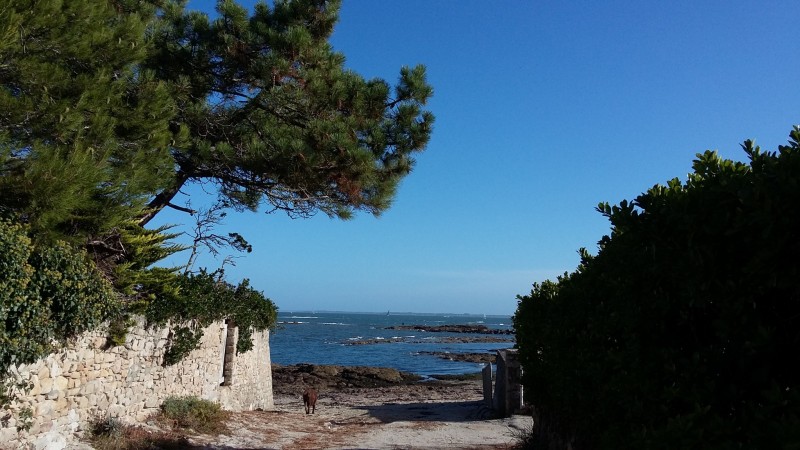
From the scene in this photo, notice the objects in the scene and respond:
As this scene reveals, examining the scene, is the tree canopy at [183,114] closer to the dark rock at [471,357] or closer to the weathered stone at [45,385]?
the weathered stone at [45,385]

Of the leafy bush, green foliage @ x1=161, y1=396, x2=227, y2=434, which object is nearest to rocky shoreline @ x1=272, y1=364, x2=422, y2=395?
green foliage @ x1=161, y1=396, x2=227, y2=434

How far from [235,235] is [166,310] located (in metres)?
4.01

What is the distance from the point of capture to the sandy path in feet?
37.4

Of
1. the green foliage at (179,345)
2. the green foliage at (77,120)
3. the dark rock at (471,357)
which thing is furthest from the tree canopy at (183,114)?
the dark rock at (471,357)

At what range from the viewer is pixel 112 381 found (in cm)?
1028

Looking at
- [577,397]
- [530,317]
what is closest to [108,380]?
[530,317]

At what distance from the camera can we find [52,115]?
28.9 feet

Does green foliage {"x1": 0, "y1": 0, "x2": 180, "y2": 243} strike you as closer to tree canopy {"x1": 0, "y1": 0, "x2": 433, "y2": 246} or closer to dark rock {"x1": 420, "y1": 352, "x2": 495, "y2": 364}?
tree canopy {"x1": 0, "y1": 0, "x2": 433, "y2": 246}

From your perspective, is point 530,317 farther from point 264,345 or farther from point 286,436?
point 264,345

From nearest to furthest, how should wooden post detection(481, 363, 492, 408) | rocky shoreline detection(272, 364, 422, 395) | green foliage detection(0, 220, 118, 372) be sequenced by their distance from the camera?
1. green foliage detection(0, 220, 118, 372)
2. wooden post detection(481, 363, 492, 408)
3. rocky shoreline detection(272, 364, 422, 395)

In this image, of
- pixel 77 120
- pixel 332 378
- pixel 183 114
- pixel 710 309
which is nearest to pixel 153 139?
pixel 77 120

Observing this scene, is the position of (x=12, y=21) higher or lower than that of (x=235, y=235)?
higher

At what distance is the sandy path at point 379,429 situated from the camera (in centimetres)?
1141

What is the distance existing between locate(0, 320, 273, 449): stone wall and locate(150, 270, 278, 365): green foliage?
0.27 metres
